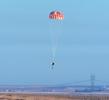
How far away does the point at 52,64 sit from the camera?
241ft

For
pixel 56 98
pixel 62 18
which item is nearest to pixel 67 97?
pixel 56 98

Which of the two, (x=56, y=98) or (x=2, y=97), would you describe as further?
(x=56, y=98)

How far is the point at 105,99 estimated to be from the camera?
112m

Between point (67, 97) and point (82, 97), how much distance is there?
3114 mm

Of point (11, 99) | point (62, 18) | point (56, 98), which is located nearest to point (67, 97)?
point (56, 98)

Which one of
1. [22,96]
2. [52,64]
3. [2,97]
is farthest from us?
[22,96]

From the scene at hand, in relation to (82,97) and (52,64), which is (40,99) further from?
(52,64)

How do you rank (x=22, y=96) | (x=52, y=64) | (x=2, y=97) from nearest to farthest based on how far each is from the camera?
(x=52, y=64)
(x=2, y=97)
(x=22, y=96)

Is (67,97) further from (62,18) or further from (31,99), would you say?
(62,18)

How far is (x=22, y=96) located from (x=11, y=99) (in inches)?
270

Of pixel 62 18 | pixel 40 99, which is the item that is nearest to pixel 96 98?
pixel 40 99

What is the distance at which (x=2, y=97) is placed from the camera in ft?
341

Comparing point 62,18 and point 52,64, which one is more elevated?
point 62,18

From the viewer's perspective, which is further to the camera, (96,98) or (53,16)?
(96,98)
